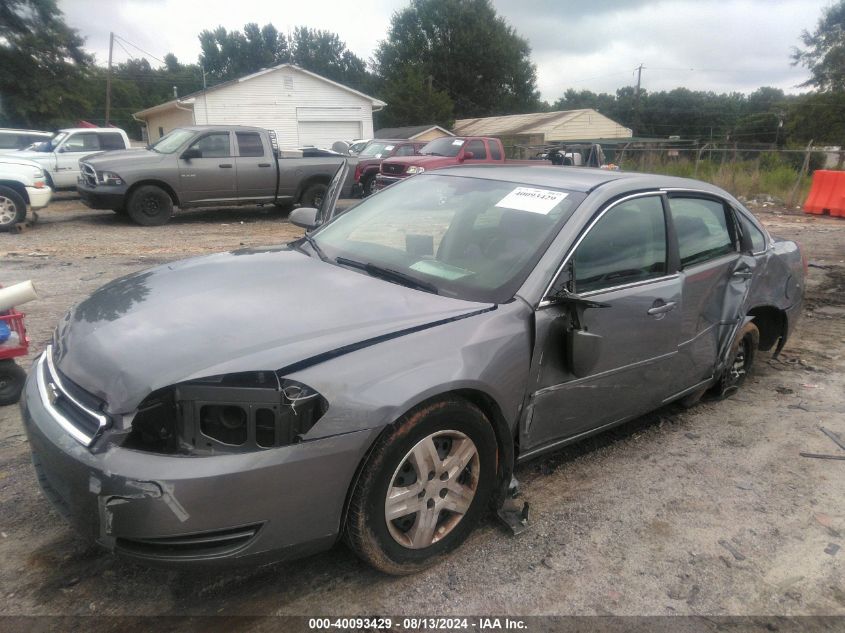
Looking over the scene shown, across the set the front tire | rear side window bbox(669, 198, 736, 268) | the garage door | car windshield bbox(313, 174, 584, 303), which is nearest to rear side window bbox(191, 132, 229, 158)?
car windshield bbox(313, 174, 584, 303)

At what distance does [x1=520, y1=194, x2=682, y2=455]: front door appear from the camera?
2.96 meters

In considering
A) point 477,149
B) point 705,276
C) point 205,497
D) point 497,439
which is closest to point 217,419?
point 205,497

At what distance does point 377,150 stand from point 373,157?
0.88m

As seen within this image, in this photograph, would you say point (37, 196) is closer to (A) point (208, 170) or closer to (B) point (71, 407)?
(A) point (208, 170)

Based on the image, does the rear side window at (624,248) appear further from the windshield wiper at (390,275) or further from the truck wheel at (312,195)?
the truck wheel at (312,195)

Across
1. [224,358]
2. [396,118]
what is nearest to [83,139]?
[224,358]

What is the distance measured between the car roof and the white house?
2841 centimetres

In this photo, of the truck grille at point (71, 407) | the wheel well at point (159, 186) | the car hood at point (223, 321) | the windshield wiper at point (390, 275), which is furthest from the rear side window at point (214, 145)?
the truck grille at point (71, 407)

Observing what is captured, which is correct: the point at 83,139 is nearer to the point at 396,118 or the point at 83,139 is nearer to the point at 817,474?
the point at 817,474

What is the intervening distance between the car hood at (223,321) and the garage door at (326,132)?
98.2 ft

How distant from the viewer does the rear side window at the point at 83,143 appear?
14744 mm

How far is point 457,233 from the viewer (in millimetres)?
3453

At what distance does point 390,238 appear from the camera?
142 inches

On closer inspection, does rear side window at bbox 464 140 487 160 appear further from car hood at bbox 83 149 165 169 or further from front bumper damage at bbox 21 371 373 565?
front bumper damage at bbox 21 371 373 565
